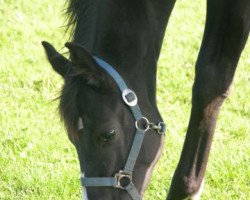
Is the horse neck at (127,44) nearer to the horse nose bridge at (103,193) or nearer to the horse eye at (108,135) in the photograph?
the horse eye at (108,135)

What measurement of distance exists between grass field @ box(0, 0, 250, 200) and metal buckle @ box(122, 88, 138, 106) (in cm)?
33

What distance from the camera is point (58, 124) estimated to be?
4.58 m

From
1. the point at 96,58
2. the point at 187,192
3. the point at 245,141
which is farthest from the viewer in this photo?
the point at 245,141

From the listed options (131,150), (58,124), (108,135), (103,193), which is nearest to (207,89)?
(131,150)

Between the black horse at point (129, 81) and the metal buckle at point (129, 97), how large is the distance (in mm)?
22

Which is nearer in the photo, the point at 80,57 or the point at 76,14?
the point at 80,57

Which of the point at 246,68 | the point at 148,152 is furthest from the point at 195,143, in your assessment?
the point at 246,68

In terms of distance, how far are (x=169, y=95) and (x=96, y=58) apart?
2390mm

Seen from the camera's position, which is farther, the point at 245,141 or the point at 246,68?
the point at 246,68

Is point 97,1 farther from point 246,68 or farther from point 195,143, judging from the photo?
point 246,68

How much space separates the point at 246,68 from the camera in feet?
19.7

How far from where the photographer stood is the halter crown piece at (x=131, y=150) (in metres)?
2.87

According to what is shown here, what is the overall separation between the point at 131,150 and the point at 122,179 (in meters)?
0.15

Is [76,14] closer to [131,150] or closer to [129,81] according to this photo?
[129,81]
